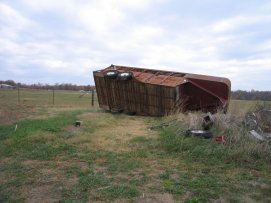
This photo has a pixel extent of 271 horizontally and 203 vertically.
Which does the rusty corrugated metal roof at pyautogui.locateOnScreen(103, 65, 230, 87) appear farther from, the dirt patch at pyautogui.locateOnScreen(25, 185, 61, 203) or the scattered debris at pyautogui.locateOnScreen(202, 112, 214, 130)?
the dirt patch at pyautogui.locateOnScreen(25, 185, 61, 203)

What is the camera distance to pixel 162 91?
16312 mm

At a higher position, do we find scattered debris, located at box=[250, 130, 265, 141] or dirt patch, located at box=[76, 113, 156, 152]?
scattered debris, located at box=[250, 130, 265, 141]

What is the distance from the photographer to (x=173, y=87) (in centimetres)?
1563

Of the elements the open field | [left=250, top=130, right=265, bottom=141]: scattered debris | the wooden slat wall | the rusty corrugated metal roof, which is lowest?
the open field

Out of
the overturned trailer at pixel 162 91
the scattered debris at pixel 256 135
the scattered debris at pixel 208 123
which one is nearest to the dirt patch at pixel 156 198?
the scattered debris at pixel 256 135

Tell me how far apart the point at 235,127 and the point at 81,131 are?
5162mm

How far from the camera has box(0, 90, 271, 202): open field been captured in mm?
5801

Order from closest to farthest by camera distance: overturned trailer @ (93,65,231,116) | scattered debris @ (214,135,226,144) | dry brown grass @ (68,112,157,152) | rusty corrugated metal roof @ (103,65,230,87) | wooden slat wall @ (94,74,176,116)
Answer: scattered debris @ (214,135,226,144), dry brown grass @ (68,112,157,152), overturned trailer @ (93,65,231,116), rusty corrugated metal roof @ (103,65,230,87), wooden slat wall @ (94,74,176,116)

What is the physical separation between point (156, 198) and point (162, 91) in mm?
10891

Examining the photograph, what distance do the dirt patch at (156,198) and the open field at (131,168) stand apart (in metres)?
0.02

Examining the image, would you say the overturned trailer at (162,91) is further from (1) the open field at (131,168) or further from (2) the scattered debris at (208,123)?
(1) the open field at (131,168)

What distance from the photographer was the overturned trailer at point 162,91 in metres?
16.0

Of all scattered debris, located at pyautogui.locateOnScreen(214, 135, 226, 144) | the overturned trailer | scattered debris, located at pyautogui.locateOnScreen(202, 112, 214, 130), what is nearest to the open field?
scattered debris, located at pyautogui.locateOnScreen(214, 135, 226, 144)

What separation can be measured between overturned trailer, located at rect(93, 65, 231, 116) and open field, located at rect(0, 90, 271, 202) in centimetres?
463
